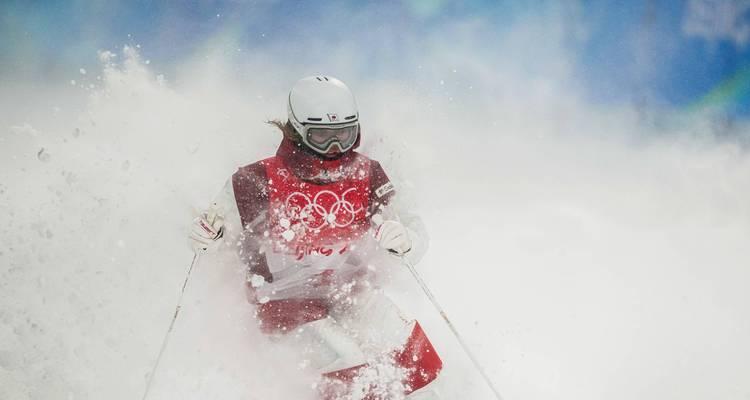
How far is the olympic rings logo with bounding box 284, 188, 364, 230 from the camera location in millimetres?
2787

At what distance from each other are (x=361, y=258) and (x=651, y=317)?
343 cm

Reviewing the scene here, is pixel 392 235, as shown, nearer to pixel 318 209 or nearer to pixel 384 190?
pixel 384 190

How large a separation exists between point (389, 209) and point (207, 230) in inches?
39.8

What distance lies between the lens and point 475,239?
602 centimetres

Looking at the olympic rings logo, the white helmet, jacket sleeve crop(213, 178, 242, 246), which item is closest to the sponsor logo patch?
the olympic rings logo

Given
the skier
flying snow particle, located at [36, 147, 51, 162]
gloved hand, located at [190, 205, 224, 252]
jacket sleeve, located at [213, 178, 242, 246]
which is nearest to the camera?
the skier

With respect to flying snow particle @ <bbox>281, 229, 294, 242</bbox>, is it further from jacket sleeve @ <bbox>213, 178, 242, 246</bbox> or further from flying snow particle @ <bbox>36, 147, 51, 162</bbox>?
flying snow particle @ <bbox>36, 147, 51, 162</bbox>

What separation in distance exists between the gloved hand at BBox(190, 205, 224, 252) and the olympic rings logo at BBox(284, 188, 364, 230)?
0.39 m

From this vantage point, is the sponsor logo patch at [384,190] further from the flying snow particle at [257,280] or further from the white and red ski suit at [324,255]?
the flying snow particle at [257,280]

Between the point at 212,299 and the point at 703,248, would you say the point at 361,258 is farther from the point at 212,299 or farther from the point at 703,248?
the point at 703,248

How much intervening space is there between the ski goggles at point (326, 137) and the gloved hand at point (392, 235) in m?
0.47

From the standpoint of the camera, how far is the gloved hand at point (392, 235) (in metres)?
2.80

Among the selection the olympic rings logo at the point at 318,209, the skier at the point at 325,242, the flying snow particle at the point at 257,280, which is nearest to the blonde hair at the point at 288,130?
the skier at the point at 325,242

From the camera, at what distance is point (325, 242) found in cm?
287
